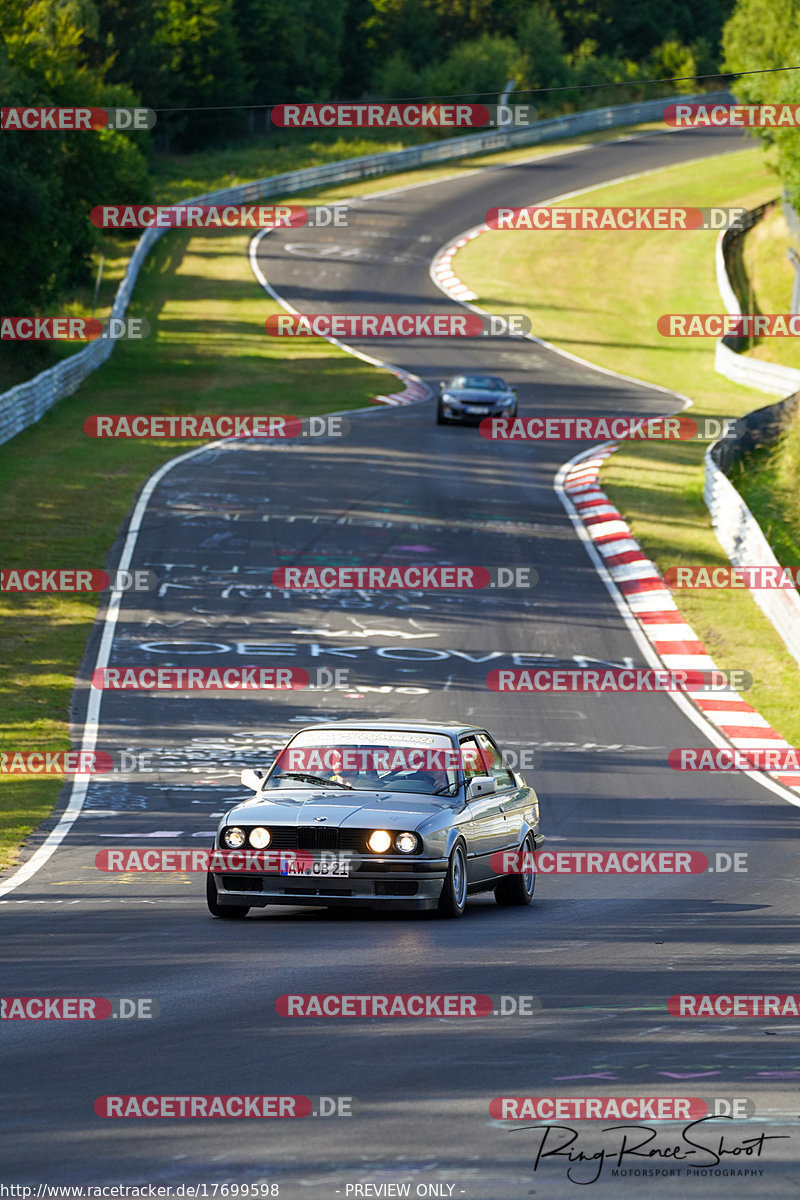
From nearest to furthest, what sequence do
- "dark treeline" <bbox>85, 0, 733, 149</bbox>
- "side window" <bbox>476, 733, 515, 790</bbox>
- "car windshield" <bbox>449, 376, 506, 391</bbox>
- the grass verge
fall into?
1. "side window" <bbox>476, 733, 515, 790</bbox>
2. the grass verge
3. "car windshield" <bbox>449, 376, 506, 391</bbox>
4. "dark treeline" <bbox>85, 0, 733, 149</bbox>

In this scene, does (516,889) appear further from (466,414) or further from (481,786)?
(466,414)

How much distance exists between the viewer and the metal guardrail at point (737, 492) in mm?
24156

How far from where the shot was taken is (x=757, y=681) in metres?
22.1

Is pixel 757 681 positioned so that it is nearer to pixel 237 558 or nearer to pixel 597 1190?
pixel 237 558

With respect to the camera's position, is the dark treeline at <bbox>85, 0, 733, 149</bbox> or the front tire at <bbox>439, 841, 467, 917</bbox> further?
the dark treeline at <bbox>85, 0, 733, 149</bbox>

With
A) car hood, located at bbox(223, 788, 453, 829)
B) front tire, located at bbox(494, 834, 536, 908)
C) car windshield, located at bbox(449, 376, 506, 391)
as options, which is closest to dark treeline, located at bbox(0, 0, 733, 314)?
car windshield, located at bbox(449, 376, 506, 391)

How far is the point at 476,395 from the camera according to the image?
38469 millimetres

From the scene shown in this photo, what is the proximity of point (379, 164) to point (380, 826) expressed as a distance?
243 feet

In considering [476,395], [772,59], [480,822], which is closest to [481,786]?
[480,822]

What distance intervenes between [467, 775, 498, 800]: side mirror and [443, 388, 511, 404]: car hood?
88.3ft

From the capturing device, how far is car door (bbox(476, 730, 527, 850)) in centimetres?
1182

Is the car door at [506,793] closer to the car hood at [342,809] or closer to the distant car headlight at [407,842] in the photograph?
the car hood at [342,809]

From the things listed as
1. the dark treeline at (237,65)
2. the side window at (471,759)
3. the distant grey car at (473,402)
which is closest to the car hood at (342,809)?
the side window at (471,759)

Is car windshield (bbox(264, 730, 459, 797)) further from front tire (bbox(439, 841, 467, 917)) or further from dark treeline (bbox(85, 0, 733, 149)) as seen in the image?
dark treeline (bbox(85, 0, 733, 149))
